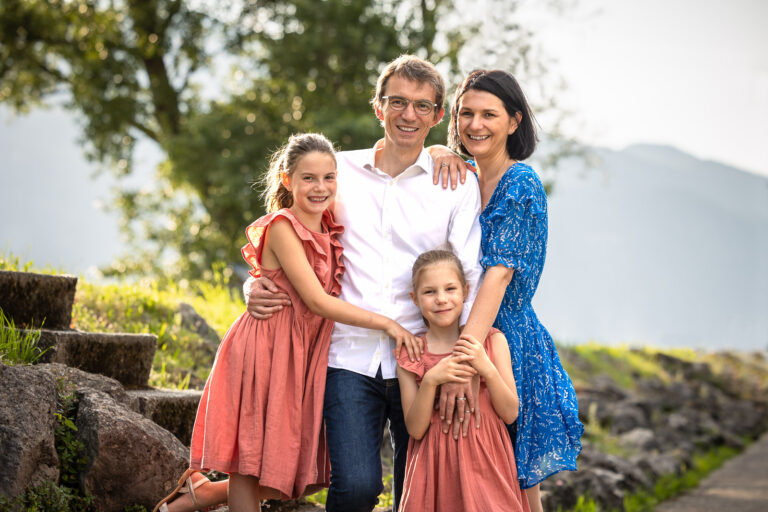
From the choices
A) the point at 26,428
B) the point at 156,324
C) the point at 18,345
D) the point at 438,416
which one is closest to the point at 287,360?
the point at 438,416

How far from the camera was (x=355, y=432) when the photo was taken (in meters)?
2.82

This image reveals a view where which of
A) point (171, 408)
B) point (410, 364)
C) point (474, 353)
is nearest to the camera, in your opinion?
point (474, 353)

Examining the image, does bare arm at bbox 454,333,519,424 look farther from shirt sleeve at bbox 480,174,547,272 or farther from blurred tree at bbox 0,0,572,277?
blurred tree at bbox 0,0,572,277

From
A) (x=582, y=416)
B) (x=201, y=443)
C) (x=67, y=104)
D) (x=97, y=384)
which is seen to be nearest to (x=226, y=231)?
(x=67, y=104)

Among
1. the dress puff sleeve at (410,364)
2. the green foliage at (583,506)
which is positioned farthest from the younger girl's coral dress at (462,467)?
the green foliage at (583,506)

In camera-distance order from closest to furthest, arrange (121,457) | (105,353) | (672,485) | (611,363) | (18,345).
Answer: (121,457), (18,345), (105,353), (672,485), (611,363)

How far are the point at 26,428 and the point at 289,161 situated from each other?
1570 millimetres

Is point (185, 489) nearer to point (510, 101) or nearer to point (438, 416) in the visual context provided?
point (438, 416)

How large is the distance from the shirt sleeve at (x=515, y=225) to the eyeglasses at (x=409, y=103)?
1.49 ft

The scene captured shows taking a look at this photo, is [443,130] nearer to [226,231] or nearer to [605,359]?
[226,231]

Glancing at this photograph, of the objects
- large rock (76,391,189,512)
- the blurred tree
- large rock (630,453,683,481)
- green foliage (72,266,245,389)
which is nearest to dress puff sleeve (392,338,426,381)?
large rock (76,391,189,512)

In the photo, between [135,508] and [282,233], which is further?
[135,508]

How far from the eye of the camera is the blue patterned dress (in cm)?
299

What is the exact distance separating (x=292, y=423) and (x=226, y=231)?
10.9m
